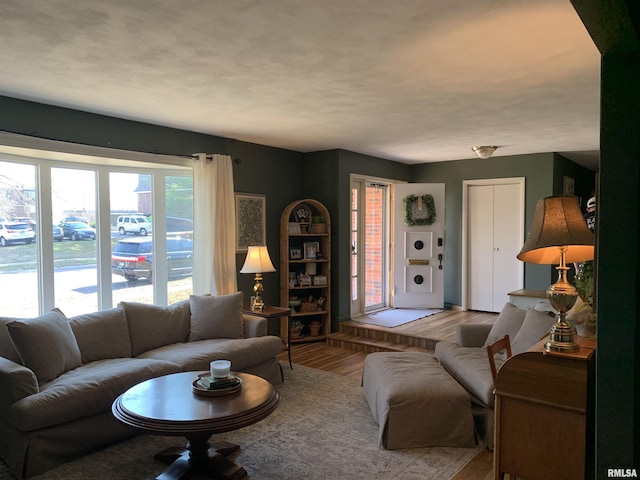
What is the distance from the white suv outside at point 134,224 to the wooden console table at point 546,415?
3779mm

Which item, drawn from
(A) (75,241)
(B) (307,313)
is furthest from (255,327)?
(A) (75,241)

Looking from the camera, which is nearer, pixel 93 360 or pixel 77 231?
pixel 93 360

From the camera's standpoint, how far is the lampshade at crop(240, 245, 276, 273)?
16.0ft

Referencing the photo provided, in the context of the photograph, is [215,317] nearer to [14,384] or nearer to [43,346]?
[43,346]

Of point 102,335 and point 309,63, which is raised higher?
point 309,63

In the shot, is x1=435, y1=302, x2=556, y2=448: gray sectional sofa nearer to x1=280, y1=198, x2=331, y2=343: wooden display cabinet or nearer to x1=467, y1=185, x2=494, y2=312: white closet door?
x1=280, y1=198, x2=331, y2=343: wooden display cabinet

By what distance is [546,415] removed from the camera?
209cm

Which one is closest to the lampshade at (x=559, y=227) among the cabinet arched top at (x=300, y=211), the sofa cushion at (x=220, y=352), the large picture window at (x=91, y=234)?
the sofa cushion at (x=220, y=352)

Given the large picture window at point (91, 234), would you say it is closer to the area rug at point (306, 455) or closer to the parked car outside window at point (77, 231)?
the parked car outside window at point (77, 231)

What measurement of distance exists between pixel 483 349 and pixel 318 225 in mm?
2784

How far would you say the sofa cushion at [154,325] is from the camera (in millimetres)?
3982

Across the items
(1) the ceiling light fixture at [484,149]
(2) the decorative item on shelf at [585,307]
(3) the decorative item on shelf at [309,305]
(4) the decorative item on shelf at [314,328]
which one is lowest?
(4) the decorative item on shelf at [314,328]

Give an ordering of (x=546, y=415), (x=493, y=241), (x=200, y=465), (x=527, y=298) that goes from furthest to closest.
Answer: (x=493, y=241)
(x=527, y=298)
(x=200, y=465)
(x=546, y=415)

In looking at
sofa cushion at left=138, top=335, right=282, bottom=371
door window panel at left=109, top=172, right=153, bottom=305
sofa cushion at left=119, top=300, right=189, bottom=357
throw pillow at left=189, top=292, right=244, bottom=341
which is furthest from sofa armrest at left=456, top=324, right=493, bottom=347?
door window panel at left=109, top=172, right=153, bottom=305
